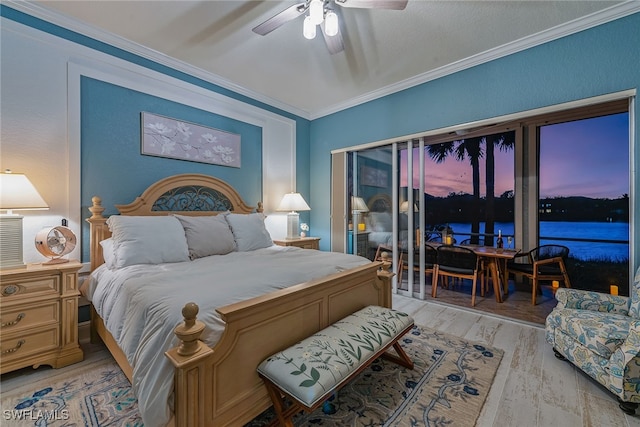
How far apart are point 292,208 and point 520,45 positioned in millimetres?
3215

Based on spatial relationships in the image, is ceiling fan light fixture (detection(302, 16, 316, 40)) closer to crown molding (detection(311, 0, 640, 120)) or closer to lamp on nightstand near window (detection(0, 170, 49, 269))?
crown molding (detection(311, 0, 640, 120))

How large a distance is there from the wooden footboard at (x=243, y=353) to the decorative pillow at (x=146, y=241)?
1334 millimetres

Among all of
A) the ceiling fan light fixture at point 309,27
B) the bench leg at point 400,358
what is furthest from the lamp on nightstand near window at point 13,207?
the bench leg at point 400,358

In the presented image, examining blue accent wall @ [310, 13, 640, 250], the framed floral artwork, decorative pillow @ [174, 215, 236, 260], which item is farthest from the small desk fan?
blue accent wall @ [310, 13, 640, 250]

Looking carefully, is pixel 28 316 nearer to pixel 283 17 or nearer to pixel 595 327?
pixel 283 17

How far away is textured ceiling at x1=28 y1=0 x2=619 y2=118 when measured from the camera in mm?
2287

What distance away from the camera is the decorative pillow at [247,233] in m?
2.92

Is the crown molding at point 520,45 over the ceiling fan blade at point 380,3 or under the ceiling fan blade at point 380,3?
over

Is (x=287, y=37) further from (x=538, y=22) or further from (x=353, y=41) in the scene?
(x=538, y=22)

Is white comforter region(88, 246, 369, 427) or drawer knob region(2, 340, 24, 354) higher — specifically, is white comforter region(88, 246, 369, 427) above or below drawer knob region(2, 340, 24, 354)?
above

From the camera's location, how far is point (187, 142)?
3211 mm

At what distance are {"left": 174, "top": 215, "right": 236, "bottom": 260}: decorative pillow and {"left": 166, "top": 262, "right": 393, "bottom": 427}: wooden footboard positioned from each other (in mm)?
1351

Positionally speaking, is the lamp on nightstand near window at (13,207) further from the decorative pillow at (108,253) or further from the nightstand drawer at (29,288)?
the decorative pillow at (108,253)

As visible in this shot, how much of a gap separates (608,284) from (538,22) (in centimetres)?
276
